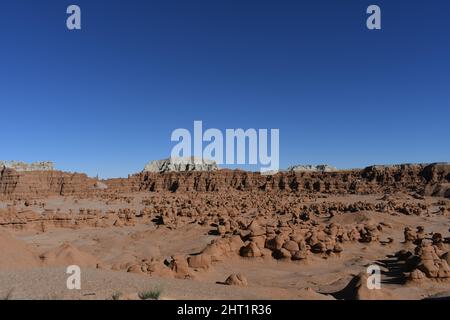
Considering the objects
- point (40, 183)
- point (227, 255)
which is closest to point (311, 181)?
point (40, 183)

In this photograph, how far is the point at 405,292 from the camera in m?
10.3

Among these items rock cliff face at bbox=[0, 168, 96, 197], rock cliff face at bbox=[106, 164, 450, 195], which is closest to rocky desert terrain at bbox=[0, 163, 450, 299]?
rock cliff face at bbox=[106, 164, 450, 195]

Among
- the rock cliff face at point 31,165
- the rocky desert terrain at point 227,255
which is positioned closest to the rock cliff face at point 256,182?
the rock cliff face at point 31,165

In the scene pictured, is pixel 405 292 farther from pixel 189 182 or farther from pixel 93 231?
pixel 189 182

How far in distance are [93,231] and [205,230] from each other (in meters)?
6.15

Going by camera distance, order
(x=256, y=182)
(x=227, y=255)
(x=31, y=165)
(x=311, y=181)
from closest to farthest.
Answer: (x=227, y=255), (x=311, y=181), (x=256, y=182), (x=31, y=165)

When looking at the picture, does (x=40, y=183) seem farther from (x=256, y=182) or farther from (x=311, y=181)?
(x=311, y=181)

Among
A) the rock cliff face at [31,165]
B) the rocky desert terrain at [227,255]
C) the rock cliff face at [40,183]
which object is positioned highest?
the rock cliff face at [31,165]

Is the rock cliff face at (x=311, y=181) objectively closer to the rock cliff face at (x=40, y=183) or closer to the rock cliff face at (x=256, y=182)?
the rock cliff face at (x=256, y=182)

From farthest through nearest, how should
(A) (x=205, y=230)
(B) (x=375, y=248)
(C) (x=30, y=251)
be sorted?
(A) (x=205, y=230), (B) (x=375, y=248), (C) (x=30, y=251)

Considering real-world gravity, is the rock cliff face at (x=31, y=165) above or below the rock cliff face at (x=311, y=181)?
above

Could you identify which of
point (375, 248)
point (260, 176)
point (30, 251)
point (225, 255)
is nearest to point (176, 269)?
point (225, 255)

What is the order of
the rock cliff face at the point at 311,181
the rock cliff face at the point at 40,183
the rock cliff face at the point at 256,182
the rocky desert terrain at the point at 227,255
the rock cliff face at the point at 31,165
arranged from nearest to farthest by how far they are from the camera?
the rocky desert terrain at the point at 227,255
the rock cliff face at the point at 311,181
the rock cliff face at the point at 256,182
the rock cliff face at the point at 40,183
the rock cliff face at the point at 31,165

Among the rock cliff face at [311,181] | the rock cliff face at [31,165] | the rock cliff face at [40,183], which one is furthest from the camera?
the rock cliff face at [31,165]
